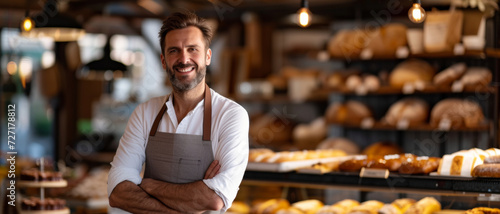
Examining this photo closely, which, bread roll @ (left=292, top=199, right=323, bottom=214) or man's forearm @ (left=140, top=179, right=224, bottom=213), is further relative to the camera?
bread roll @ (left=292, top=199, right=323, bottom=214)

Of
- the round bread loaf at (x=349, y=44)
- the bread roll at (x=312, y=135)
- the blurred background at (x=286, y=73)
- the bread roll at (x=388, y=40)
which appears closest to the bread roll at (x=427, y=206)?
the blurred background at (x=286, y=73)

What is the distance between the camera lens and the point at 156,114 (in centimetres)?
253

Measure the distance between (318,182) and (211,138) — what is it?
119 centimetres

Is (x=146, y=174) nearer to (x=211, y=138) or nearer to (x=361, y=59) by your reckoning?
(x=211, y=138)

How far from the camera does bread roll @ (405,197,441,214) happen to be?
3.08 meters

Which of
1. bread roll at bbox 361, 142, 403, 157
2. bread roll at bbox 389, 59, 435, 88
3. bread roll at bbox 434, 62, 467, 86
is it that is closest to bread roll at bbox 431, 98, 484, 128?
bread roll at bbox 434, 62, 467, 86

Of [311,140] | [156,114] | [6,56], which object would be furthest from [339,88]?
[6,56]

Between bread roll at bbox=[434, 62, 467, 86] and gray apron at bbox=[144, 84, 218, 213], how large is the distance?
3488 millimetres

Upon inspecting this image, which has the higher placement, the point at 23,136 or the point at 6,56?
the point at 6,56

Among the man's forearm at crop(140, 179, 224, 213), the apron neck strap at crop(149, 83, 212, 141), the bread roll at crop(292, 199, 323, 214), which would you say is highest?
the apron neck strap at crop(149, 83, 212, 141)

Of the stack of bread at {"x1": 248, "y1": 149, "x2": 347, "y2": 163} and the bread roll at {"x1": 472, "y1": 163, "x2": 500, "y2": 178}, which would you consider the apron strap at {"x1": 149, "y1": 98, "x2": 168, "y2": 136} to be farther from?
the bread roll at {"x1": 472, "y1": 163, "x2": 500, "y2": 178}

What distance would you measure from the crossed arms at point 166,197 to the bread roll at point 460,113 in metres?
3.52

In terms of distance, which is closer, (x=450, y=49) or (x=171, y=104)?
(x=171, y=104)

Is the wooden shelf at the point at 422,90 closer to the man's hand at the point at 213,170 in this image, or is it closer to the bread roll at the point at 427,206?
the bread roll at the point at 427,206
